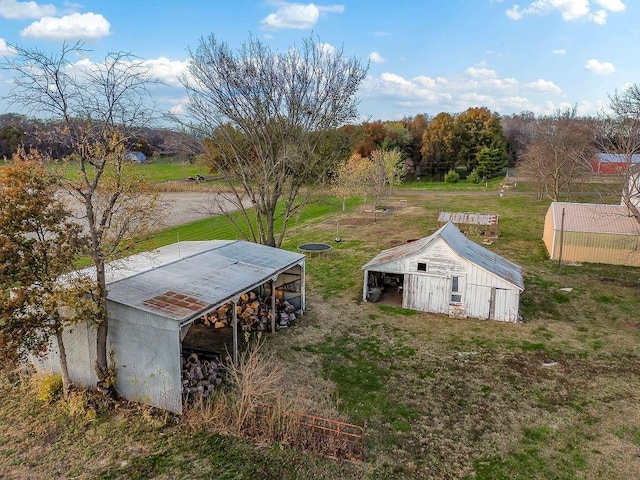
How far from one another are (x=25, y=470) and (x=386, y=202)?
43.7 m

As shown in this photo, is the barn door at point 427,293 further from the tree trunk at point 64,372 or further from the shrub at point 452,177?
the shrub at point 452,177

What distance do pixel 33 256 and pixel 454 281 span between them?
572 inches

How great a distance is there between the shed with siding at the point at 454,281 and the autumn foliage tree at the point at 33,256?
476 inches

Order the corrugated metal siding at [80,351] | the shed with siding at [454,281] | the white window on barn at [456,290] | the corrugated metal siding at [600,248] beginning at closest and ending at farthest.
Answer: the corrugated metal siding at [80,351] → the shed with siding at [454,281] → the white window on barn at [456,290] → the corrugated metal siding at [600,248]

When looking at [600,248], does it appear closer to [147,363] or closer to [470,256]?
[470,256]

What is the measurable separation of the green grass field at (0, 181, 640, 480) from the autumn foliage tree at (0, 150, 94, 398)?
2.29 m

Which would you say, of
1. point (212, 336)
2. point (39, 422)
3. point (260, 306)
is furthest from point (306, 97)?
point (39, 422)

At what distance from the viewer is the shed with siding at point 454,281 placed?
1733cm

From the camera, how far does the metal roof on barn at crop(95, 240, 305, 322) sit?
11.6 metres

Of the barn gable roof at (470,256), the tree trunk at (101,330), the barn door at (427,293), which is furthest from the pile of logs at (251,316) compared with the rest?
the tree trunk at (101,330)

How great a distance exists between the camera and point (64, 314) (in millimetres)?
11703

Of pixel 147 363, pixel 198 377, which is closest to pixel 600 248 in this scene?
pixel 198 377

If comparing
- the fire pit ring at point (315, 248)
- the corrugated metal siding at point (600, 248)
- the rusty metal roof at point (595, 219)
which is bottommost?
the fire pit ring at point (315, 248)

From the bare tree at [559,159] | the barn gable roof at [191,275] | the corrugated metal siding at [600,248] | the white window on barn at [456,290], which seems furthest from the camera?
the bare tree at [559,159]
